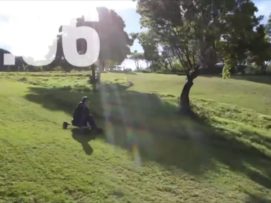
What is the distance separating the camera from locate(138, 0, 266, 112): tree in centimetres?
3155

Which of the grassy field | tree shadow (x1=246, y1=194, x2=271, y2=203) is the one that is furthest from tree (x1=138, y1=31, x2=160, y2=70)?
tree shadow (x1=246, y1=194, x2=271, y2=203)

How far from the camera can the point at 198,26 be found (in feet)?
106

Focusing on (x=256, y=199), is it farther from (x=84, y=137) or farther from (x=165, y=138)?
(x=165, y=138)

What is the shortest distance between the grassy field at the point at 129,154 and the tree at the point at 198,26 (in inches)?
163

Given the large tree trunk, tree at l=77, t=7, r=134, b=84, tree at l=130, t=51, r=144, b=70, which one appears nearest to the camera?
the large tree trunk

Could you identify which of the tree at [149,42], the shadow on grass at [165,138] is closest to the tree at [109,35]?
the tree at [149,42]

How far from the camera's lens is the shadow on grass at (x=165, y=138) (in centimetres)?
1981

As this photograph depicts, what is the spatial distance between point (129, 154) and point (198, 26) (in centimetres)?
1545

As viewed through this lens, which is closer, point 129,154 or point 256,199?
point 256,199

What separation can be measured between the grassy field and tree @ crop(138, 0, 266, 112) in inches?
163

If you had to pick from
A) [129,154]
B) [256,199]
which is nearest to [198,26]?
[129,154]

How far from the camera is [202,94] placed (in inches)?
1864

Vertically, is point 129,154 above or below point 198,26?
below

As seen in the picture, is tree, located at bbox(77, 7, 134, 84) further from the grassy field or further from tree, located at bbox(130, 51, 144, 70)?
tree, located at bbox(130, 51, 144, 70)
